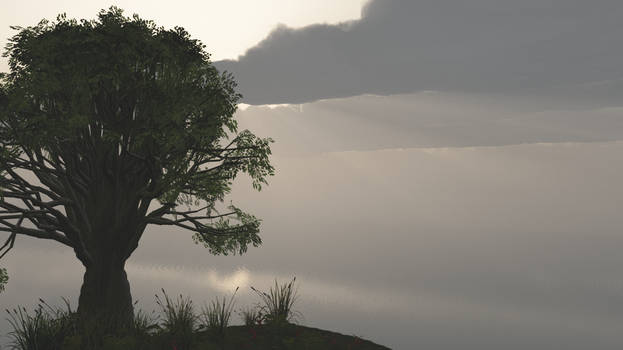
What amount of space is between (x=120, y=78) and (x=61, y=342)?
9499mm

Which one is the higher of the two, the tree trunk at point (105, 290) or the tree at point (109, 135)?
the tree at point (109, 135)

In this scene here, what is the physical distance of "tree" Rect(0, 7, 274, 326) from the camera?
854 inches

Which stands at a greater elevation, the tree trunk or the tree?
the tree

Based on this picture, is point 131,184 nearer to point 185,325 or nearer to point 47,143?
point 47,143

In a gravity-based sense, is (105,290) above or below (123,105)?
below

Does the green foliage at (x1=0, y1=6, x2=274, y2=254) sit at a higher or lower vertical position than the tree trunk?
higher

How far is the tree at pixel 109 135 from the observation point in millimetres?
21703

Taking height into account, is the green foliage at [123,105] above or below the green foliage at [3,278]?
above

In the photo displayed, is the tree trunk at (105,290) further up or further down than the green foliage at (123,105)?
further down

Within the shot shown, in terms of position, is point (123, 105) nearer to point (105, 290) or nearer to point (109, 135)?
point (109, 135)

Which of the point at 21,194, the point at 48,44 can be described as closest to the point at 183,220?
the point at 21,194

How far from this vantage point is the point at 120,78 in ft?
72.7

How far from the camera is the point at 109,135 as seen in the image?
837 inches

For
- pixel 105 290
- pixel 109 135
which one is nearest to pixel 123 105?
pixel 109 135
